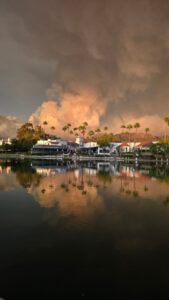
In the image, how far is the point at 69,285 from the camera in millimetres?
8633

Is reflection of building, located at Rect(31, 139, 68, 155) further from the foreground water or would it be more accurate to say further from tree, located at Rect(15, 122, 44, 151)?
the foreground water

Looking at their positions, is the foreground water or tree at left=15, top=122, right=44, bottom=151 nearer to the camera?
→ the foreground water

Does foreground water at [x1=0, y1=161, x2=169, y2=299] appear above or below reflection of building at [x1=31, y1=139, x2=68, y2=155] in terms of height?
below

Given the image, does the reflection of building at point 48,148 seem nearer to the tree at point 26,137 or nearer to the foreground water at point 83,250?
the tree at point 26,137

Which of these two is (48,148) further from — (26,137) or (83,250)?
(83,250)

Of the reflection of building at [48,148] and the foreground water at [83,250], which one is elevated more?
the reflection of building at [48,148]

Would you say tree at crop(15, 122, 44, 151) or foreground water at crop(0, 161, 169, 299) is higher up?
tree at crop(15, 122, 44, 151)

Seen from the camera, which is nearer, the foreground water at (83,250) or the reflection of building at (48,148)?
the foreground water at (83,250)

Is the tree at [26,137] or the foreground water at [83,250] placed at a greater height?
the tree at [26,137]

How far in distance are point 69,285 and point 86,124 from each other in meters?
161

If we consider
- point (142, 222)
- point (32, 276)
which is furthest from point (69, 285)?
point (142, 222)

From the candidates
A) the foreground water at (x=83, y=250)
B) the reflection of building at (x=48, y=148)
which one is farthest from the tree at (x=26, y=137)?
the foreground water at (x=83, y=250)

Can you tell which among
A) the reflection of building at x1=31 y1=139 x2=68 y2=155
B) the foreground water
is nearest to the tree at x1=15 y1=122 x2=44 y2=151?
the reflection of building at x1=31 y1=139 x2=68 y2=155

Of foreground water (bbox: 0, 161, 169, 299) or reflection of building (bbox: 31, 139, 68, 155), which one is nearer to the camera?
foreground water (bbox: 0, 161, 169, 299)
